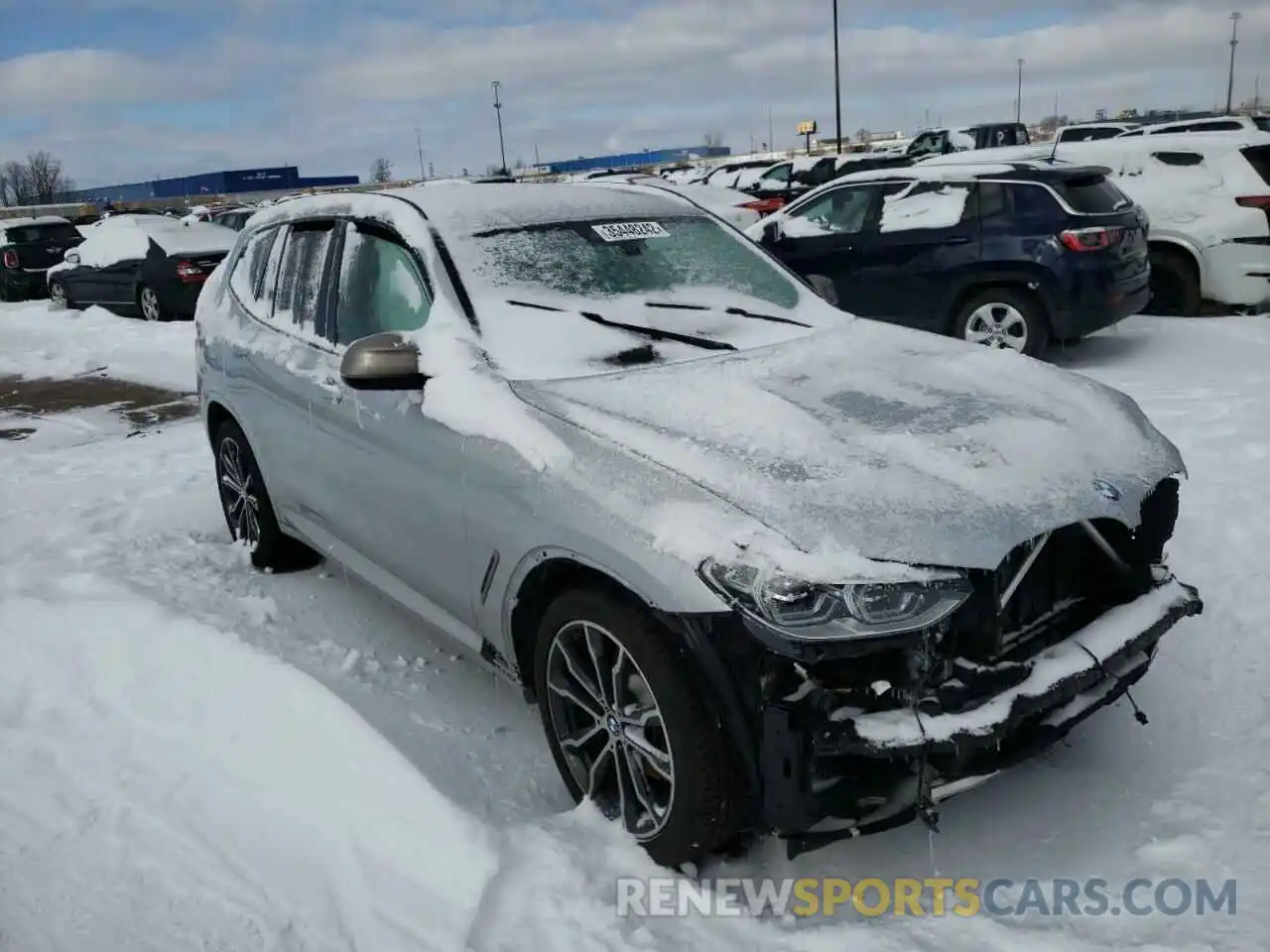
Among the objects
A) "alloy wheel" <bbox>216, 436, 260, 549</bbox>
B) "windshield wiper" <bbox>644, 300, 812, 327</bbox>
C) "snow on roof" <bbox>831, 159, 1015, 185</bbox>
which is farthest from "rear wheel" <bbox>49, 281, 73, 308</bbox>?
"windshield wiper" <bbox>644, 300, 812, 327</bbox>

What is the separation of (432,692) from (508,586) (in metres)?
0.95

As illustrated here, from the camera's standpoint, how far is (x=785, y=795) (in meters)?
2.33

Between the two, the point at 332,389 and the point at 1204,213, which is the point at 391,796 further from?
the point at 1204,213

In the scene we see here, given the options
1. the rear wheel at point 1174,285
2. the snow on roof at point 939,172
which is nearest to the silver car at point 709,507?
the snow on roof at point 939,172

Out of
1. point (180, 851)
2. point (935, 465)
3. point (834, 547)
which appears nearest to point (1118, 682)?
point (935, 465)

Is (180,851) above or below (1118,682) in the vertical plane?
below

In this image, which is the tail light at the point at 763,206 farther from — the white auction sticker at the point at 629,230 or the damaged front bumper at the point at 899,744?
the damaged front bumper at the point at 899,744

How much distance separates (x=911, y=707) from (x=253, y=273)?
3.91 meters

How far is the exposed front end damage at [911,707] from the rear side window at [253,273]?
335cm

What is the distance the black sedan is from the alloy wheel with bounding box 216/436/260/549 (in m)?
8.21

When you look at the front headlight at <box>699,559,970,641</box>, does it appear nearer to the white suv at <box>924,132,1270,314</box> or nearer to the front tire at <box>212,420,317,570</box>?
the front tire at <box>212,420,317,570</box>

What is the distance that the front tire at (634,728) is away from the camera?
248cm

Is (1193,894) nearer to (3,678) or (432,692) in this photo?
(432,692)

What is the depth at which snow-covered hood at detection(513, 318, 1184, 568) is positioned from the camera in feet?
7.98
